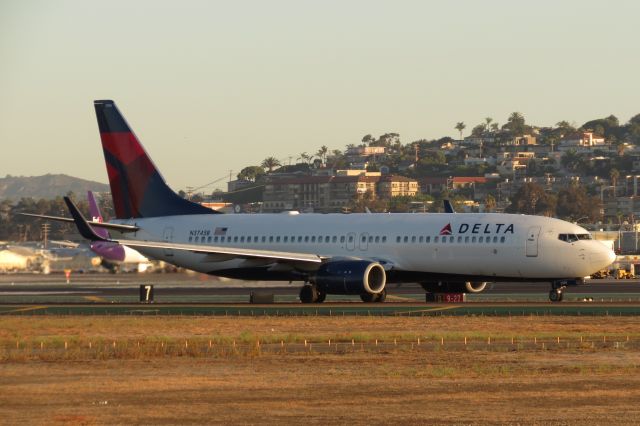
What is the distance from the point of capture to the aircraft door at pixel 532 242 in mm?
58469

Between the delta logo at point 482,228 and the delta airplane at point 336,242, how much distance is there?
5 cm

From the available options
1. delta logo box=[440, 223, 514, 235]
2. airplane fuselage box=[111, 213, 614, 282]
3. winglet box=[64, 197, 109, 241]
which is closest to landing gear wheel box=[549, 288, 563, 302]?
airplane fuselage box=[111, 213, 614, 282]

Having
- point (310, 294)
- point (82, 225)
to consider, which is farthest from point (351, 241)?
point (82, 225)

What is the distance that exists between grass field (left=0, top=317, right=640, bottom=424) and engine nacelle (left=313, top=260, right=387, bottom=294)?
10.7 meters

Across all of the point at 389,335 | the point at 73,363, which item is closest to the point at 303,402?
the point at 73,363

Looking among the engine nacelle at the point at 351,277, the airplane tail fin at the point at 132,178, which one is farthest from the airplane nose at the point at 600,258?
the airplane tail fin at the point at 132,178

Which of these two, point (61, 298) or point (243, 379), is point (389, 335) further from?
point (61, 298)

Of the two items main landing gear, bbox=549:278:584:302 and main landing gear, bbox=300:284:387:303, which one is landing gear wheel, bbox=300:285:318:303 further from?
main landing gear, bbox=549:278:584:302

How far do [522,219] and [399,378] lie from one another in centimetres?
3022

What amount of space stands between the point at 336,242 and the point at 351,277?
452cm

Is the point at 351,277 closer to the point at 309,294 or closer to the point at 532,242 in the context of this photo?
the point at 309,294

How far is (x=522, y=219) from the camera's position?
197 feet

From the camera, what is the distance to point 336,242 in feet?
208

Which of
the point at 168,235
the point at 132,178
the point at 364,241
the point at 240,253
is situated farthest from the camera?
the point at 132,178
